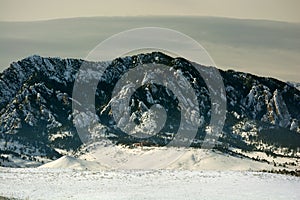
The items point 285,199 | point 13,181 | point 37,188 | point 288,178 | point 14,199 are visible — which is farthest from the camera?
point 288,178

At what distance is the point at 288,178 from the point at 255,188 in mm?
13504

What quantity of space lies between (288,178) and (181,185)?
20.7 metres

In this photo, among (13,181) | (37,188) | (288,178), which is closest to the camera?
(37,188)

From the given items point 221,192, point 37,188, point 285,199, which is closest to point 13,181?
point 37,188

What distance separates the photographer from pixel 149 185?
255ft

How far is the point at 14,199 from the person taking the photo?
210ft

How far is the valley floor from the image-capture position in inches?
2741

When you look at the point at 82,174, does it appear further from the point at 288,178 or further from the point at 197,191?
the point at 288,178

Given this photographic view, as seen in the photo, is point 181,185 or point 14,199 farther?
point 181,185

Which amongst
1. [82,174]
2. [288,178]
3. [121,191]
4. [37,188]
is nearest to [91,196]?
[121,191]

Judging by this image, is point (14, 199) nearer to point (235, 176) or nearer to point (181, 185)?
point (181, 185)

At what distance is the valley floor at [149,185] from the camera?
69.6 metres

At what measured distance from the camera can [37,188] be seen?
74.3 metres

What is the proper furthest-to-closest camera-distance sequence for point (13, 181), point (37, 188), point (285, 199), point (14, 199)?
point (13, 181)
point (37, 188)
point (285, 199)
point (14, 199)
